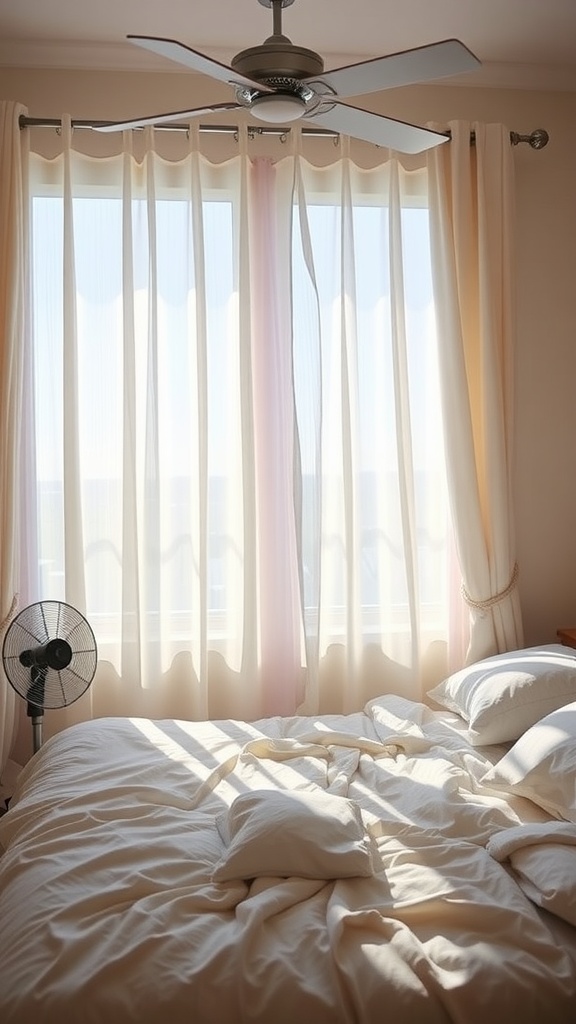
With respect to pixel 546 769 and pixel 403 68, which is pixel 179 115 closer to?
pixel 403 68

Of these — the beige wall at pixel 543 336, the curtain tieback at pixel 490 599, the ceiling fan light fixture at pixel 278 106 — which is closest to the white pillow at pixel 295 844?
the ceiling fan light fixture at pixel 278 106

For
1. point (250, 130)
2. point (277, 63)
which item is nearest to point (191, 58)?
point (277, 63)

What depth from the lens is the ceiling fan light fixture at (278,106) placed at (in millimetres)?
2184

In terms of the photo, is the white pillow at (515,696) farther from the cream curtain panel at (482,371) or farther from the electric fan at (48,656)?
the electric fan at (48,656)

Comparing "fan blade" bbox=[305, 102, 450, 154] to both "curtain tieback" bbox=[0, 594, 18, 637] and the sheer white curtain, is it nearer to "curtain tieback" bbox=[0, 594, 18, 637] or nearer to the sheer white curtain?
the sheer white curtain

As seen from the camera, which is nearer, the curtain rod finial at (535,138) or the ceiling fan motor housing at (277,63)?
the ceiling fan motor housing at (277,63)

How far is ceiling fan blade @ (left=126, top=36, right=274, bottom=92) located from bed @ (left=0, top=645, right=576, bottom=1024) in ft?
5.22

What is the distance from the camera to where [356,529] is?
3768mm

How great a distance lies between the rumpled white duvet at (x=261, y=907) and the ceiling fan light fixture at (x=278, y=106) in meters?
1.59

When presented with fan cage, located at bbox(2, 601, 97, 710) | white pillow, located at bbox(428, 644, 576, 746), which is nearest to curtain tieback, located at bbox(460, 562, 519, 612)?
white pillow, located at bbox(428, 644, 576, 746)

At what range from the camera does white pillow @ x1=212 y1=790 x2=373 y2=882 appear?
78.2 inches

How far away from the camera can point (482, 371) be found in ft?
12.3

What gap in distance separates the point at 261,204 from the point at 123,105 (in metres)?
0.65

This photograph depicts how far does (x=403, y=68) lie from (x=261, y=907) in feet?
5.85
